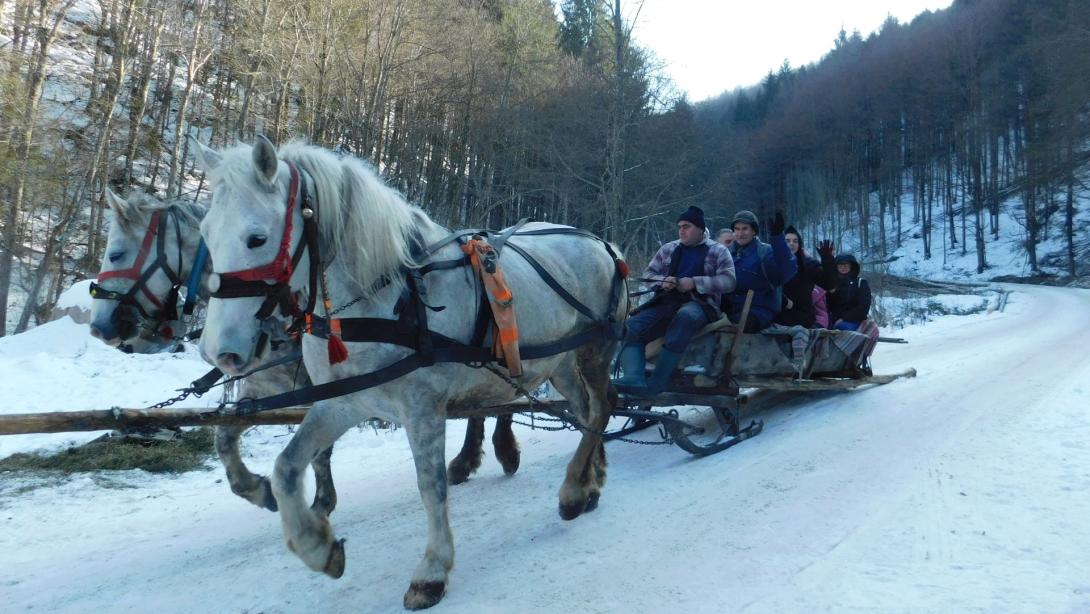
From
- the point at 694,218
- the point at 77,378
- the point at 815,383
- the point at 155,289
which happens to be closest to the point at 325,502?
the point at 155,289

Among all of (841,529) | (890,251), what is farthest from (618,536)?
(890,251)

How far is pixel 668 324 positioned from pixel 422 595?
3159 millimetres

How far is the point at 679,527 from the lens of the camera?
3.75 metres

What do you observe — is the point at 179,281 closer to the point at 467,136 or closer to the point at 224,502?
the point at 224,502

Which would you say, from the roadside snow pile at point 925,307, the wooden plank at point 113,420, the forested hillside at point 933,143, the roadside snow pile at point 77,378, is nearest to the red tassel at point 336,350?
the wooden plank at point 113,420

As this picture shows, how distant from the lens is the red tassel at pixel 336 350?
2.87 meters

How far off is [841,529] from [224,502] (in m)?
4.00

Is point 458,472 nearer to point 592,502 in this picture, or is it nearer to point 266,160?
point 592,502

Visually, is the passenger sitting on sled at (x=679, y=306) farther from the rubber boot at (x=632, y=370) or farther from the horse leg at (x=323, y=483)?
the horse leg at (x=323, y=483)

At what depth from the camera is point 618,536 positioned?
3.74 meters

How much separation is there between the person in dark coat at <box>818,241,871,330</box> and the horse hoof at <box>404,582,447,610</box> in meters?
5.60

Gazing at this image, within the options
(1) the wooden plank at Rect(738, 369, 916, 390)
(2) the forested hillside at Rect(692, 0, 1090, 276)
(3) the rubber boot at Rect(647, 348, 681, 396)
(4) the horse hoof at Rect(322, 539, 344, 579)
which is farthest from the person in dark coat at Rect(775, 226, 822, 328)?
(2) the forested hillside at Rect(692, 0, 1090, 276)

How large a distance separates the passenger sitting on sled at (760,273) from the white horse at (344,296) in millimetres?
2588

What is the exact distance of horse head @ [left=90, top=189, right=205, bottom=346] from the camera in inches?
154
